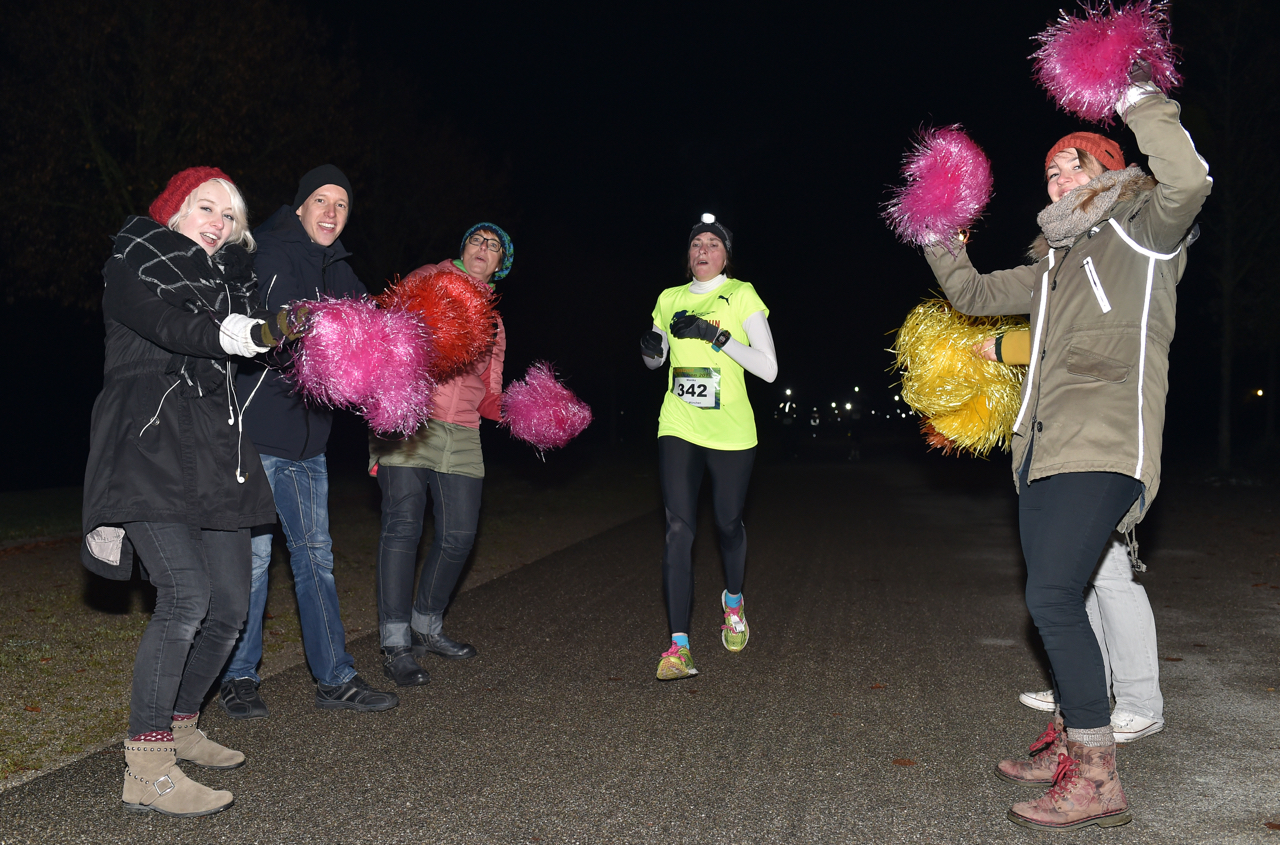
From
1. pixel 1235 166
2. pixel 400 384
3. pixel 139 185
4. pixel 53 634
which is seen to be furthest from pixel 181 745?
pixel 1235 166

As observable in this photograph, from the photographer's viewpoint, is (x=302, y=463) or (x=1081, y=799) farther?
(x=302, y=463)

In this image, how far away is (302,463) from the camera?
4199 millimetres

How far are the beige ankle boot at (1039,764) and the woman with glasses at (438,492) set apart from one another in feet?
8.86

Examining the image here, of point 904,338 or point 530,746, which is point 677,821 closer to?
point 530,746

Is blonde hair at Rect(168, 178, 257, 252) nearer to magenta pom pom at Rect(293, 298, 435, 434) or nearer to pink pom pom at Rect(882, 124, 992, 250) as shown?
magenta pom pom at Rect(293, 298, 435, 434)

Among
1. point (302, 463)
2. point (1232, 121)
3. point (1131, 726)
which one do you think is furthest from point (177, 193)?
point (1232, 121)

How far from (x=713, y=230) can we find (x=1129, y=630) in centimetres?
281

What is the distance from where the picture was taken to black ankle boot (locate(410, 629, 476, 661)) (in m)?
5.15

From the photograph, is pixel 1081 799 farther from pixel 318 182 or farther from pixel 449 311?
pixel 318 182

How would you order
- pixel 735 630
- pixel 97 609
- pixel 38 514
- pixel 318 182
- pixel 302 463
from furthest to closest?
1. pixel 38 514
2. pixel 97 609
3. pixel 735 630
4. pixel 318 182
5. pixel 302 463

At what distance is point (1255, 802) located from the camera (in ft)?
10.4

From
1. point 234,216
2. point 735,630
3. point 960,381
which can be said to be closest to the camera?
point 234,216

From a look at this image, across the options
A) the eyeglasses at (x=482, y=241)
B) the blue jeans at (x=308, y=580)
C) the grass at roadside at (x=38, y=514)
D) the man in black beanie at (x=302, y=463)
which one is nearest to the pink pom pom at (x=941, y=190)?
the eyeglasses at (x=482, y=241)

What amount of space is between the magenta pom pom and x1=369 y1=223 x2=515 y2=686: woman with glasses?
0.98 meters
